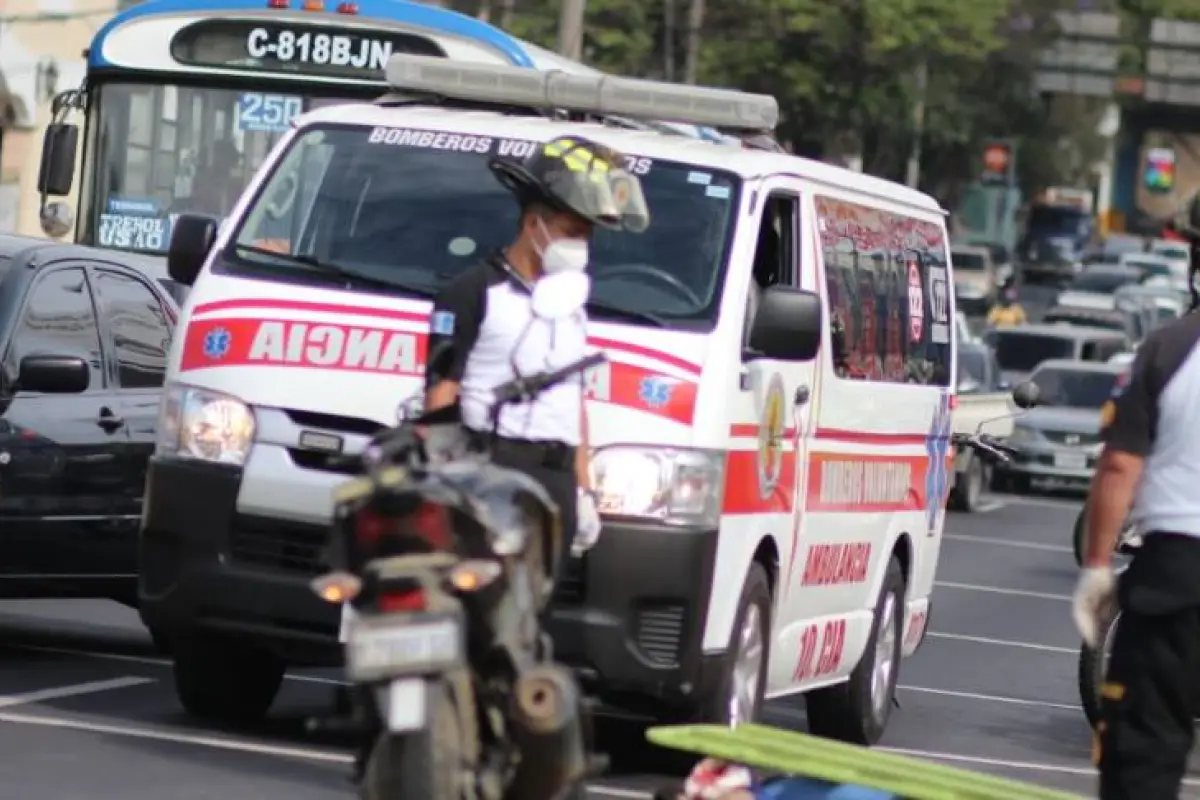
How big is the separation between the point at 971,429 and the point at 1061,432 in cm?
615

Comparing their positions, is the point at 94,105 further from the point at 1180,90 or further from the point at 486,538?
the point at 1180,90

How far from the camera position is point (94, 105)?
19.2 m

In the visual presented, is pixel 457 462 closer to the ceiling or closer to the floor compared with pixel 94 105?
closer to the floor

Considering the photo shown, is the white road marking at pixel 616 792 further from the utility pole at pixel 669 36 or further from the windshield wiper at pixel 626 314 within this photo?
the utility pole at pixel 669 36

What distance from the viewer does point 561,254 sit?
8.53 m

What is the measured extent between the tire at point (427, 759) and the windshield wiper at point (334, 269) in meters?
3.80

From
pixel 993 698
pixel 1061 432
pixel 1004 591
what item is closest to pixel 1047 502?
pixel 1061 432

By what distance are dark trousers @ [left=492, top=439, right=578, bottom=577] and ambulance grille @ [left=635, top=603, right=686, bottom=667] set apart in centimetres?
182


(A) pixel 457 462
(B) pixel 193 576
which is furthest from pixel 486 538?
(B) pixel 193 576

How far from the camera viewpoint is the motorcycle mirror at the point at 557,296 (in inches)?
338

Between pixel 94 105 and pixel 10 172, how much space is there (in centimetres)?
2482

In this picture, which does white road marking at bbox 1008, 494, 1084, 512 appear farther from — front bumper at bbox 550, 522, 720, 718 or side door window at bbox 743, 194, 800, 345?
front bumper at bbox 550, 522, 720, 718

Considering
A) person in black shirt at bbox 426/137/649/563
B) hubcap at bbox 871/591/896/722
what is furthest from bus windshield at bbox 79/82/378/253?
person in black shirt at bbox 426/137/649/563

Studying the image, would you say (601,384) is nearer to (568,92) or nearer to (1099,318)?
(568,92)
